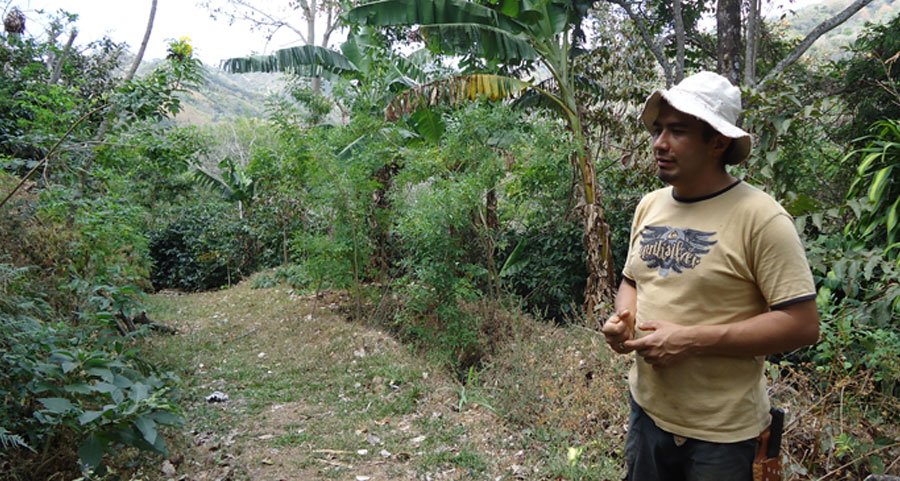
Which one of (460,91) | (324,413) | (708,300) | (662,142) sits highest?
(460,91)

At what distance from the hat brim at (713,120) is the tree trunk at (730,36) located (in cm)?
593

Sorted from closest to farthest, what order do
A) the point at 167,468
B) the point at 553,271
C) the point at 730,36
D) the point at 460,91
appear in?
the point at 167,468 < the point at 460,91 < the point at 730,36 < the point at 553,271

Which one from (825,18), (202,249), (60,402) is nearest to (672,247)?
(60,402)

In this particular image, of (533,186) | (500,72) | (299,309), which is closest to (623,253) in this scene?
(533,186)

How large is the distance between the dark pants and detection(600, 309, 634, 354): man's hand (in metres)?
0.26

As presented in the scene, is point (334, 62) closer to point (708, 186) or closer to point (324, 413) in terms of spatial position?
point (324, 413)

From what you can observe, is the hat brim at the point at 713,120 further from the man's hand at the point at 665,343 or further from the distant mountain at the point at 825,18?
the distant mountain at the point at 825,18

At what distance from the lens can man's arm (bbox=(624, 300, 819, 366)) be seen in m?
1.44

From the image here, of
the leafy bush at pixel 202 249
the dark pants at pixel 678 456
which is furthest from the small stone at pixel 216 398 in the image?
the leafy bush at pixel 202 249

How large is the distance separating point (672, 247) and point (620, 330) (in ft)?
0.99

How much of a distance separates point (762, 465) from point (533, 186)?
6581 millimetres

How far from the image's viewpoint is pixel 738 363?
1.57 metres

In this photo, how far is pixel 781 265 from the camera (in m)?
1.44

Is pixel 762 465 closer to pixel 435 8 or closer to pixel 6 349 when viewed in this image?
pixel 6 349
